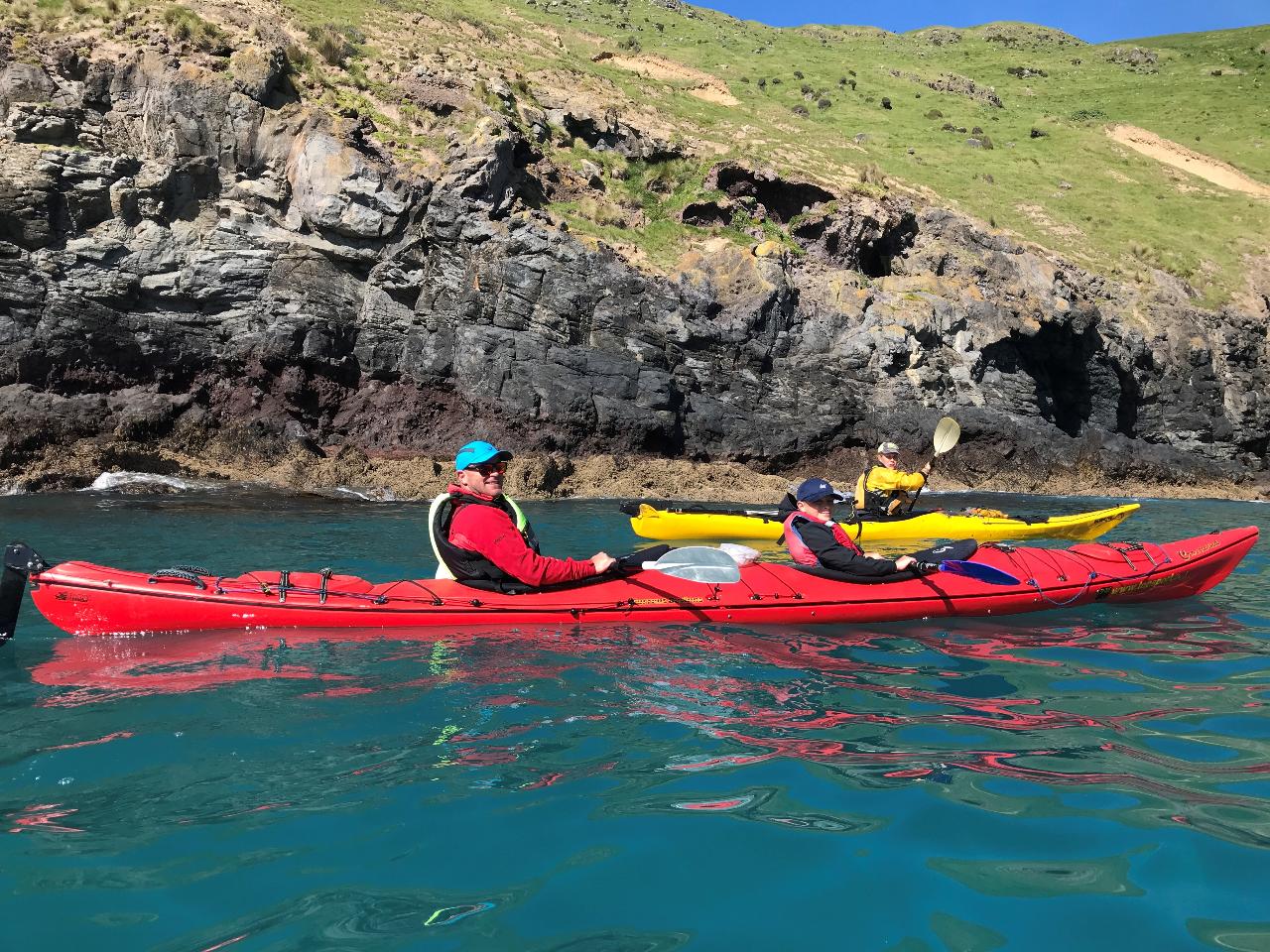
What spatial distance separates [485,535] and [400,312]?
12574 millimetres

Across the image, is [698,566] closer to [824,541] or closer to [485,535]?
[824,541]

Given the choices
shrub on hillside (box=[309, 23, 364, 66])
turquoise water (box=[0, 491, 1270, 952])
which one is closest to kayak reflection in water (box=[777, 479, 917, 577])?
turquoise water (box=[0, 491, 1270, 952])

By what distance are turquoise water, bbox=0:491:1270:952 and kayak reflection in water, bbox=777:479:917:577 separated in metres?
0.89

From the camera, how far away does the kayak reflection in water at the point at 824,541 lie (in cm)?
637

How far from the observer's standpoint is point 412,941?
2.10 metres

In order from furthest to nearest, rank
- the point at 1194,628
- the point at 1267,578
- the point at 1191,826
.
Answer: the point at 1267,578, the point at 1194,628, the point at 1191,826

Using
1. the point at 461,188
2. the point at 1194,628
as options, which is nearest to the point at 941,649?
the point at 1194,628

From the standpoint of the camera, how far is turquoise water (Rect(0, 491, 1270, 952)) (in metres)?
2.22

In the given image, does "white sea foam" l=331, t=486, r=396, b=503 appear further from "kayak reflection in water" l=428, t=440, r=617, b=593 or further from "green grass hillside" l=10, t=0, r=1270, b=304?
"kayak reflection in water" l=428, t=440, r=617, b=593

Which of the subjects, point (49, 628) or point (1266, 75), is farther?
point (1266, 75)

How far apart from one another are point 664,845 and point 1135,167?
4593 cm

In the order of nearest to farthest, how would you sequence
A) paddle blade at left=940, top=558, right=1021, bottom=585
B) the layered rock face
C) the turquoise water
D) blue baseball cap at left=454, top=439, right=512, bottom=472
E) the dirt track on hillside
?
1. the turquoise water
2. blue baseball cap at left=454, top=439, right=512, bottom=472
3. paddle blade at left=940, top=558, right=1021, bottom=585
4. the layered rock face
5. the dirt track on hillside

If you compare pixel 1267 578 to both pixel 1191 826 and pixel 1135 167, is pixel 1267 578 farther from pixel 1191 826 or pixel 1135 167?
pixel 1135 167

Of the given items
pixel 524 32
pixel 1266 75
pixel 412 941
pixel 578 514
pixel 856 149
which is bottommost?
pixel 578 514
